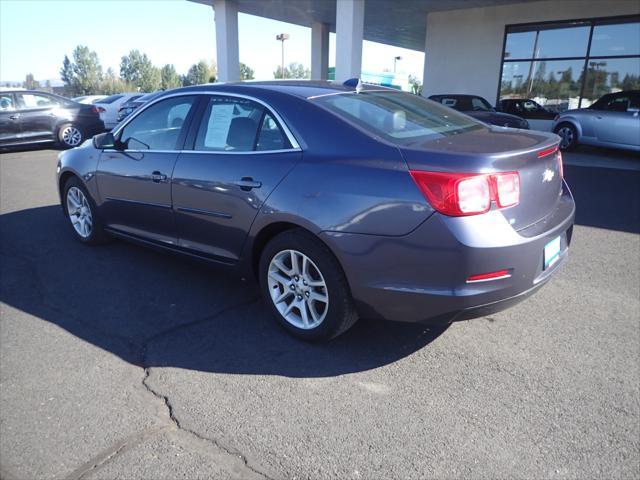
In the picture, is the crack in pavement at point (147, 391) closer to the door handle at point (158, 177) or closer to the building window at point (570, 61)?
the door handle at point (158, 177)

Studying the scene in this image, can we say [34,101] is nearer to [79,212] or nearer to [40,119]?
[40,119]

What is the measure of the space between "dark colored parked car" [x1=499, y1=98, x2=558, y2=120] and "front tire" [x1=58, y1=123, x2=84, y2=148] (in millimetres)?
12471

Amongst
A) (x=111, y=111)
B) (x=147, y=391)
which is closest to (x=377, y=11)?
(x=111, y=111)

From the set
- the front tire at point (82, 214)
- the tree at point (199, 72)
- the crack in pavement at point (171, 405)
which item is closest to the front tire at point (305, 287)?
the crack in pavement at point (171, 405)

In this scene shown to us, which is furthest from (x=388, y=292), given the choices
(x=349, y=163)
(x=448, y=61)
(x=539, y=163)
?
(x=448, y=61)

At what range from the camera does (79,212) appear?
5.26 meters

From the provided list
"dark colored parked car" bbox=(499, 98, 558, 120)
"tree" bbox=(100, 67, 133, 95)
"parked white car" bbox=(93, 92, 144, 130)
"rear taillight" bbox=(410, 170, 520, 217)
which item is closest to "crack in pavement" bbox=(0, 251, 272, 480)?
"rear taillight" bbox=(410, 170, 520, 217)

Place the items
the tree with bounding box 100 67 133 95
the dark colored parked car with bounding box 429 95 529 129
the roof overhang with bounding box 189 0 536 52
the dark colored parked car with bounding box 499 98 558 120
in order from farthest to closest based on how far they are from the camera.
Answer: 1. the tree with bounding box 100 67 133 95
2. the roof overhang with bounding box 189 0 536 52
3. the dark colored parked car with bounding box 499 98 558 120
4. the dark colored parked car with bounding box 429 95 529 129

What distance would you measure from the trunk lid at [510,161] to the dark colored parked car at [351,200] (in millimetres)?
10

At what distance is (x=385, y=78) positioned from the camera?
1517 inches

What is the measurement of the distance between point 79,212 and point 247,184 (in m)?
2.84

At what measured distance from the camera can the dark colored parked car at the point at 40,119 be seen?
12320 mm

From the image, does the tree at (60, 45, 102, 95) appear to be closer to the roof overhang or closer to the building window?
the roof overhang

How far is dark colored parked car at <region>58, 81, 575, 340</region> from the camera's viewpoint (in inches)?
102
